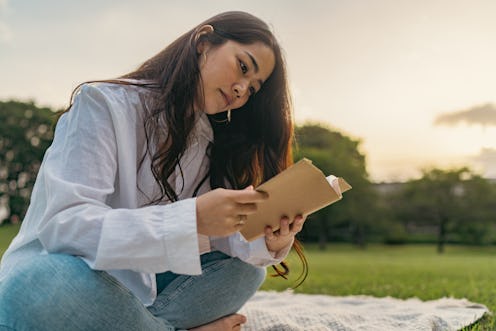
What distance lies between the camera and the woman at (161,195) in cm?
140

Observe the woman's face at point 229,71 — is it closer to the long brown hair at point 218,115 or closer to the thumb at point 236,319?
the long brown hair at point 218,115

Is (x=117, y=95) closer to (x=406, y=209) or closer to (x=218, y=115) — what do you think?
(x=218, y=115)

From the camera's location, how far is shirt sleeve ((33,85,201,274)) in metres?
1.38

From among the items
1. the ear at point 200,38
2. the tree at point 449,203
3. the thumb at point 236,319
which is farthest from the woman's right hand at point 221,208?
the tree at point 449,203

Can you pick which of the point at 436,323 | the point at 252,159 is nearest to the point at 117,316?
the point at 252,159

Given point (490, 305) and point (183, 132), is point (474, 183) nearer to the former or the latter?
point (490, 305)

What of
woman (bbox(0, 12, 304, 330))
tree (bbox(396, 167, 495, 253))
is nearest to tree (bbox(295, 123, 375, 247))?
tree (bbox(396, 167, 495, 253))

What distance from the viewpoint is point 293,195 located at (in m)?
1.64

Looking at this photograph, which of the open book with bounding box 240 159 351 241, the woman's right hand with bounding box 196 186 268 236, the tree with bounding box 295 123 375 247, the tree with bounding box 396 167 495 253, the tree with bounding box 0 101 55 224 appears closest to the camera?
the woman's right hand with bounding box 196 186 268 236

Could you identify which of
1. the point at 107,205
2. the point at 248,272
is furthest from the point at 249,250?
the point at 107,205

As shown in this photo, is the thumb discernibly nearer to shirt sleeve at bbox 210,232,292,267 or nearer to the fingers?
shirt sleeve at bbox 210,232,292,267

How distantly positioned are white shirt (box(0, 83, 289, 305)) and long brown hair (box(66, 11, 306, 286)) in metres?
0.06

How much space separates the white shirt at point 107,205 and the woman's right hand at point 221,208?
32mm

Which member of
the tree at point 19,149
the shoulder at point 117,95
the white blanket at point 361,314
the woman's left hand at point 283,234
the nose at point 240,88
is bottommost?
the tree at point 19,149
